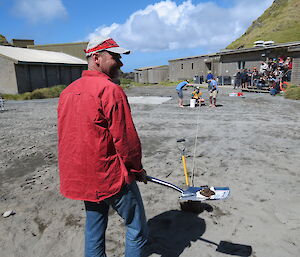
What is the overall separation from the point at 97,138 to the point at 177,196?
98.4 inches

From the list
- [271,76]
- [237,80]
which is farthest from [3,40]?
[271,76]

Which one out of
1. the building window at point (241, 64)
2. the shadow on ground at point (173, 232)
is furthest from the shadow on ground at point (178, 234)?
the building window at point (241, 64)

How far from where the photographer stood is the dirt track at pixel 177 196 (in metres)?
2.94

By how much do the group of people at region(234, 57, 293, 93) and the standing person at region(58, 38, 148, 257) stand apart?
18476 millimetres

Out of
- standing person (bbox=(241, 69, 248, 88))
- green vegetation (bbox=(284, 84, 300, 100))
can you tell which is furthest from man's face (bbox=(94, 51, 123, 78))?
standing person (bbox=(241, 69, 248, 88))

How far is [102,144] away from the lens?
1841 millimetres

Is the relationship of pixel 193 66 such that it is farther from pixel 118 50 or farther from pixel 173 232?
pixel 118 50

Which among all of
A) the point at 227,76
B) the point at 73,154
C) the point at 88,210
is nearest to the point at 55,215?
the point at 88,210

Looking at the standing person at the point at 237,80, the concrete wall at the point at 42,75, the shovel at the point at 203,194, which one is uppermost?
the concrete wall at the point at 42,75

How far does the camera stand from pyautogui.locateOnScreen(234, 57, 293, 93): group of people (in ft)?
61.9

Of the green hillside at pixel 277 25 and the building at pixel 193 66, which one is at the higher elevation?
the green hillside at pixel 277 25

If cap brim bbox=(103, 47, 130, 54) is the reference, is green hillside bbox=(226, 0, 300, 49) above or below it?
above

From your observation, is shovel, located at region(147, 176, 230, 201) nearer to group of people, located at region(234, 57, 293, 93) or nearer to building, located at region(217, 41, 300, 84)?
group of people, located at region(234, 57, 293, 93)

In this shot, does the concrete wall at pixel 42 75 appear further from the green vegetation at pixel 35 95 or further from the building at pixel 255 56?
the building at pixel 255 56
